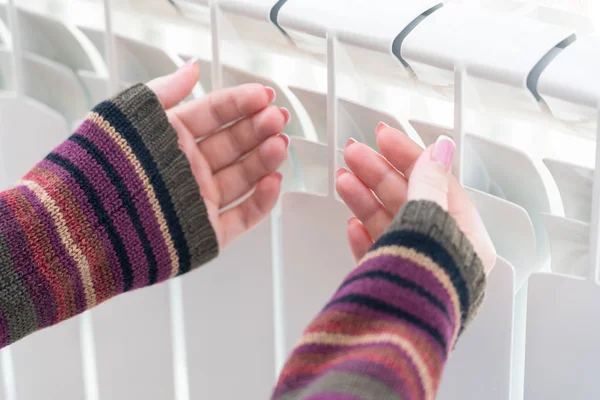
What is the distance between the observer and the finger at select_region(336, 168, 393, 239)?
0.57 meters

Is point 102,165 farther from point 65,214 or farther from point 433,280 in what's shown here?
point 433,280

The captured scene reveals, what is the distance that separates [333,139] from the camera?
586mm

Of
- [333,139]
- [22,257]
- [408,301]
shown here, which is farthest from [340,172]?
[22,257]

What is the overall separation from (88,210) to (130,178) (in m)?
0.04

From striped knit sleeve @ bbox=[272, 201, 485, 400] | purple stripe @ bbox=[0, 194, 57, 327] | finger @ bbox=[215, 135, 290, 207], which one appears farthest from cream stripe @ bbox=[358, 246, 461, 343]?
purple stripe @ bbox=[0, 194, 57, 327]

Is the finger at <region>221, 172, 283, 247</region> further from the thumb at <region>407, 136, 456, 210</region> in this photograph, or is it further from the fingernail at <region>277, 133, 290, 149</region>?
the thumb at <region>407, 136, 456, 210</region>

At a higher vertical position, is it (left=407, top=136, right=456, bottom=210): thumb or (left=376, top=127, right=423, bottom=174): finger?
(left=376, top=127, right=423, bottom=174): finger

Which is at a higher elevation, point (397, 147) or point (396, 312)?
point (397, 147)

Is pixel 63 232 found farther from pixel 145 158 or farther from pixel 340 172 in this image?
pixel 340 172

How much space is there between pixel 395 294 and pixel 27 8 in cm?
45

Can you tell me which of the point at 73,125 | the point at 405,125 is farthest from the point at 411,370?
the point at 73,125

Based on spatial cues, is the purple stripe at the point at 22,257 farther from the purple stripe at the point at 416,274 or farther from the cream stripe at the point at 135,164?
the purple stripe at the point at 416,274

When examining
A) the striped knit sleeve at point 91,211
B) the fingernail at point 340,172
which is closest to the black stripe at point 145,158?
the striped knit sleeve at point 91,211

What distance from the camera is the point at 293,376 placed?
50 centimetres
